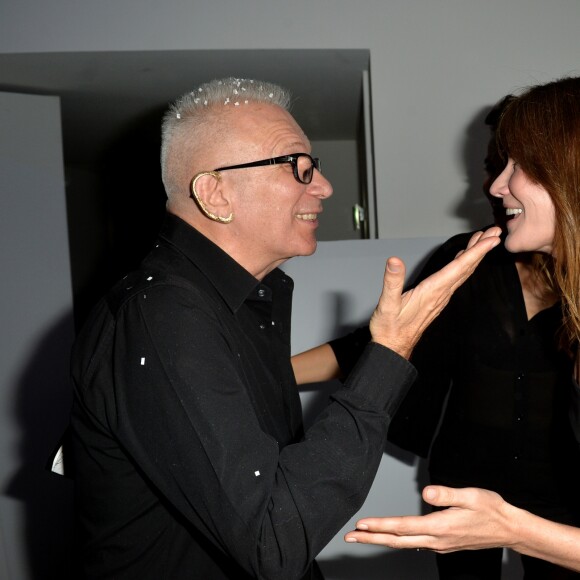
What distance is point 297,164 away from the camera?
1.26 m

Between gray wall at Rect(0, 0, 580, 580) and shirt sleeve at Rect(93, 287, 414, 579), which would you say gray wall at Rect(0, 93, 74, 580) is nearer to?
gray wall at Rect(0, 0, 580, 580)

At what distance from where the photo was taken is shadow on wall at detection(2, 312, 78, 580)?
7.95 feet

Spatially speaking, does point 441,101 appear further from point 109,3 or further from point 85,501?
point 85,501

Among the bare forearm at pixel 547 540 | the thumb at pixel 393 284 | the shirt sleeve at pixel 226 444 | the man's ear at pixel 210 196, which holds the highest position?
the man's ear at pixel 210 196

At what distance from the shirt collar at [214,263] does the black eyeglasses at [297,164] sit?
0.13 meters

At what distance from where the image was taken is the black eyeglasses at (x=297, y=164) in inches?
47.6

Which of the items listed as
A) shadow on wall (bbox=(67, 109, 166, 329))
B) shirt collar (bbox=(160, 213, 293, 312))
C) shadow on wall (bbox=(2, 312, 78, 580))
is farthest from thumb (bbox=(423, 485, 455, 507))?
shadow on wall (bbox=(67, 109, 166, 329))

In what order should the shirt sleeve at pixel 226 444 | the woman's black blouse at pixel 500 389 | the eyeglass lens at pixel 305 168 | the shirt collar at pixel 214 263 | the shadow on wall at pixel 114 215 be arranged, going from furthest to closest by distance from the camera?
the shadow on wall at pixel 114 215 → the woman's black blouse at pixel 500 389 → the eyeglass lens at pixel 305 168 → the shirt collar at pixel 214 263 → the shirt sleeve at pixel 226 444

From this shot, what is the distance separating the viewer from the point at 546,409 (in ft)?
5.13

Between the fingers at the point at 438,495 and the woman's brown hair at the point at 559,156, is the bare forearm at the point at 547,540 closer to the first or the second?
the fingers at the point at 438,495

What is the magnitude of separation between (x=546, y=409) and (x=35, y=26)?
6.22ft

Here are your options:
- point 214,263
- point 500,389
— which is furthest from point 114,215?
point 214,263

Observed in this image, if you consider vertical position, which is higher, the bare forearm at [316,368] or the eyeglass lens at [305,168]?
the eyeglass lens at [305,168]

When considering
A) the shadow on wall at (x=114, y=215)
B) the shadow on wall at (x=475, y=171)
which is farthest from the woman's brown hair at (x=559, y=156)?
the shadow on wall at (x=114, y=215)
